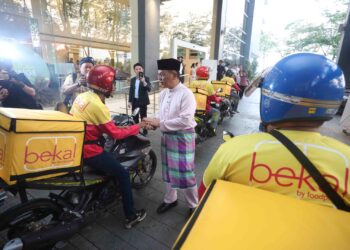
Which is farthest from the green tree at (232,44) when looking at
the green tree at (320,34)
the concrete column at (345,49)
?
the concrete column at (345,49)

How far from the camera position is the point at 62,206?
2195mm

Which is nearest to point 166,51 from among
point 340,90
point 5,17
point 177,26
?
point 177,26

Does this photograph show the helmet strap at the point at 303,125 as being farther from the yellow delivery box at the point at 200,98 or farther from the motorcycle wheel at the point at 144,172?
the yellow delivery box at the point at 200,98

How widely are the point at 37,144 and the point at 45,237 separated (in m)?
0.82

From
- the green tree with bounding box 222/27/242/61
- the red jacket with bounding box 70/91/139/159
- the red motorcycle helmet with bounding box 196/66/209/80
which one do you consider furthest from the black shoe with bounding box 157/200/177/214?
the green tree with bounding box 222/27/242/61

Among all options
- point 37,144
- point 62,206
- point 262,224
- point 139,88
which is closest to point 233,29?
point 139,88

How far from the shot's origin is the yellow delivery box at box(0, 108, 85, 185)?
1.61 metres

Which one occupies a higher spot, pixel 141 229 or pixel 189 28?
pixel 189 28

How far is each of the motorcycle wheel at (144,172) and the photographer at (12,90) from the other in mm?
1916

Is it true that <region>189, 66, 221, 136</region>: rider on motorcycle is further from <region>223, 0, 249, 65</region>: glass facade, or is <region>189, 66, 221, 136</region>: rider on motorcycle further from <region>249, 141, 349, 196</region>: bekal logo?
<region>223, 0, 249, 65</region>: glass facade

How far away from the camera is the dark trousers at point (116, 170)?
2.45 m

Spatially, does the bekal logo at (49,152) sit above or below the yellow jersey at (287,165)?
below

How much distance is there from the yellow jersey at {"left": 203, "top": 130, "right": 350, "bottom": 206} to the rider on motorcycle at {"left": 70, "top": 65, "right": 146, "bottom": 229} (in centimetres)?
157

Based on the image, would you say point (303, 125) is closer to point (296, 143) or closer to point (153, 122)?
point (296, 143)
